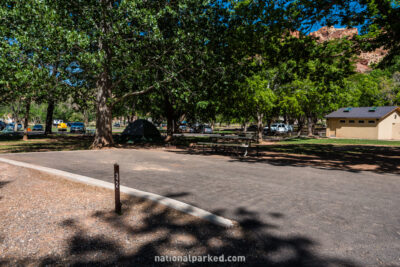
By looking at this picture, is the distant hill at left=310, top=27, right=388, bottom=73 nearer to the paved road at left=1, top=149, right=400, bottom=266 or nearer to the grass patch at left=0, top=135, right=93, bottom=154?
the paved road at left=1, top=149, right=400, bottom=266

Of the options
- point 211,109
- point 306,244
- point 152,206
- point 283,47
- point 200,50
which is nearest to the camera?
point 306,244

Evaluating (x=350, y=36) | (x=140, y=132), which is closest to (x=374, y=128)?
(x=350, y=36)

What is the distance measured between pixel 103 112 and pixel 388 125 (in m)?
35.0

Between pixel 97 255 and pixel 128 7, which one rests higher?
pixel 128 7

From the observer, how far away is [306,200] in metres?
5.17

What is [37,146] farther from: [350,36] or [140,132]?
[350,36]

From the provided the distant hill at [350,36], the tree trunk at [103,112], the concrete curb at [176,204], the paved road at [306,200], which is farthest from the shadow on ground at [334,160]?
the concrete curb at [176,204]

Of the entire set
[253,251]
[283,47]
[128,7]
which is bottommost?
[253,251]

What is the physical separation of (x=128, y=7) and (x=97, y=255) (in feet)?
39.4

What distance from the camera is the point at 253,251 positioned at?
322cm

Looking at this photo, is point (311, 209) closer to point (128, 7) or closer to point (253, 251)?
point (253, 251)

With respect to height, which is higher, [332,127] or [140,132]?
[332,127]

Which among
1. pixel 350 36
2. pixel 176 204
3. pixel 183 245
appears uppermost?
pixel 350 36

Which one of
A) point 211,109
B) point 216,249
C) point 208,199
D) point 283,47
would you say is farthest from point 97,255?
point 211,109
